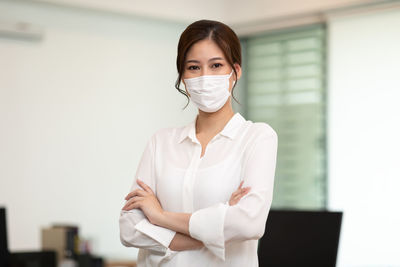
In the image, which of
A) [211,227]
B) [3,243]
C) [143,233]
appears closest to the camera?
[211,227]

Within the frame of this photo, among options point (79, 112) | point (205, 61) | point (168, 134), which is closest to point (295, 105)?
point (79, 112)

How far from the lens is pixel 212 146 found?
1.78m

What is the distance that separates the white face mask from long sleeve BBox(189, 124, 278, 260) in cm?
23

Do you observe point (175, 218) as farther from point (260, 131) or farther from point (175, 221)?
point (260, 131)

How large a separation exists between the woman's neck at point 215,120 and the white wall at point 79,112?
2.64 meters

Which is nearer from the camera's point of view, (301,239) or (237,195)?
(237,195)

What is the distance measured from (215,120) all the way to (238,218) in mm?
369

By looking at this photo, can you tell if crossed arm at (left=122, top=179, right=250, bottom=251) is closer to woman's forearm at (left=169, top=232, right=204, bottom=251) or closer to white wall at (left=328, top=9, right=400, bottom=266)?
woman's forearm at (left=169, top=232, right=204, bottom=251)

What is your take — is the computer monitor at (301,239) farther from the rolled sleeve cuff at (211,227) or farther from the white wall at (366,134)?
the white wall at (366,134)

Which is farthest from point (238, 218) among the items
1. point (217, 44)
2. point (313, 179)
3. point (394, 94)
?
point (313, 179)

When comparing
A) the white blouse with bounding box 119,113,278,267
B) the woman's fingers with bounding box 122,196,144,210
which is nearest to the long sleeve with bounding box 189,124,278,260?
the white blouse with bounding box 119,113,278,267

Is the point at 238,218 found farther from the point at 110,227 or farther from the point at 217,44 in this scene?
the point at 110,227

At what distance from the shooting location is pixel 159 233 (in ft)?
5.50

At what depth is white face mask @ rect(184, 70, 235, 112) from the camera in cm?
173
